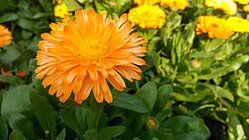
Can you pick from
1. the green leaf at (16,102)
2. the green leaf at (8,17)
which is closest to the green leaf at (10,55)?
the green leaf at (8,17)

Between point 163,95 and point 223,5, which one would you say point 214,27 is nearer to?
point 223,5

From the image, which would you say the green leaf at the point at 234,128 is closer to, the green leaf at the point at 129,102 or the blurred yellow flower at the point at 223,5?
the blurred yellow flower at the point at 223,5

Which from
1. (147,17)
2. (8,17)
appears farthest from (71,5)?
(147,17)

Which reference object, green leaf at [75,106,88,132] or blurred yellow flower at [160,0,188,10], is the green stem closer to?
green leaf at [75,106,88,132]

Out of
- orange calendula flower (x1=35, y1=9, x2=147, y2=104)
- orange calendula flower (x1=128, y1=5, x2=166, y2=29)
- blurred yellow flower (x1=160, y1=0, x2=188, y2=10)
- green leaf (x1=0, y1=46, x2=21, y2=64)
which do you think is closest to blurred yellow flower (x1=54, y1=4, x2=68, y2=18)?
green leaf (x1=0, y1=46, x2=21, y2=64)

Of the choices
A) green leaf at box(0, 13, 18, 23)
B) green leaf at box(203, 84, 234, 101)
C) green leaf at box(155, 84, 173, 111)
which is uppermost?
green leaf at box(0, 13, 18, 23)

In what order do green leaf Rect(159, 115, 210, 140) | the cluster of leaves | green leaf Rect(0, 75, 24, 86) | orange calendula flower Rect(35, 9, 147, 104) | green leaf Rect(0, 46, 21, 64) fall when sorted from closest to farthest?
orange calendula flower Rect(35, 9, 147, 104) → the cluster of leaves → green leaf Rect(159, 115, 210, 140) → green leaf Rect(0, 75, 24, 86) → green leaf Rect(0, 46, 21, 64)

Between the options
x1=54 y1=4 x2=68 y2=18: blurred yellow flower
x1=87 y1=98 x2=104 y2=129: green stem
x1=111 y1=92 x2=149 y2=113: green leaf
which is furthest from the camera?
x1=54 y1=4 x2=68 y2=18: blurred yellow flower
